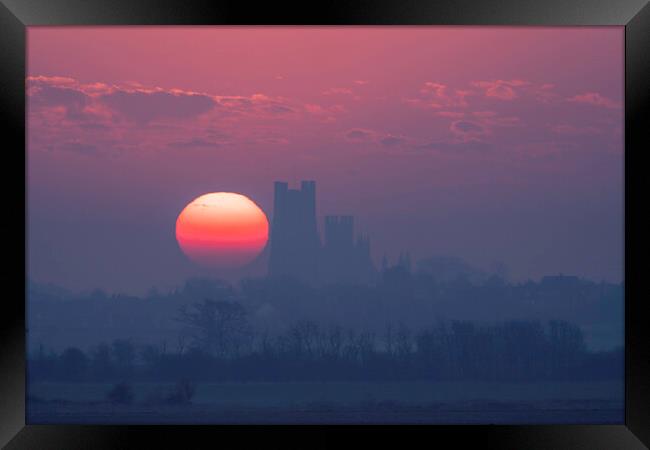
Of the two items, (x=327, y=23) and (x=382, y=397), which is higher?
(x=327, y=23)

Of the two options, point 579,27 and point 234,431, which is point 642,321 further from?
point 234,431

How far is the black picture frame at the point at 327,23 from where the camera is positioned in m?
2.98

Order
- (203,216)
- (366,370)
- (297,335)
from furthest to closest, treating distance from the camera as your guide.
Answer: (366,370) < (297,335) < (203,216)

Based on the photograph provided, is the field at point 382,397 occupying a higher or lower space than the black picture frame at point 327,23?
lower

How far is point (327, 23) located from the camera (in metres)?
2.98

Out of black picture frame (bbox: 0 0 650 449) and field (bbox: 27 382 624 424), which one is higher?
black picture frame (bbox: 0 0 650 449)

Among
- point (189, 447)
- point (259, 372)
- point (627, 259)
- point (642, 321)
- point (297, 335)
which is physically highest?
point (627, 259)

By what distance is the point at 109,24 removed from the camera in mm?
3000

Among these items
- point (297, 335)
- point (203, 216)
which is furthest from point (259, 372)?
point (203, 216)

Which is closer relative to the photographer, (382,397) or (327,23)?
(327,23)

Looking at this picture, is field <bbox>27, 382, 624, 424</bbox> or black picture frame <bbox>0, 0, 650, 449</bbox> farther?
field <bbox>27, 382, 624, 424</bbox>

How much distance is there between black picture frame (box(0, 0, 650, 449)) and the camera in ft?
9.78

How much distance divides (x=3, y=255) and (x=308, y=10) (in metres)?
1.45

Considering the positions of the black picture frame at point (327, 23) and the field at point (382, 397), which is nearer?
the black picture frame at point (327, 23)
